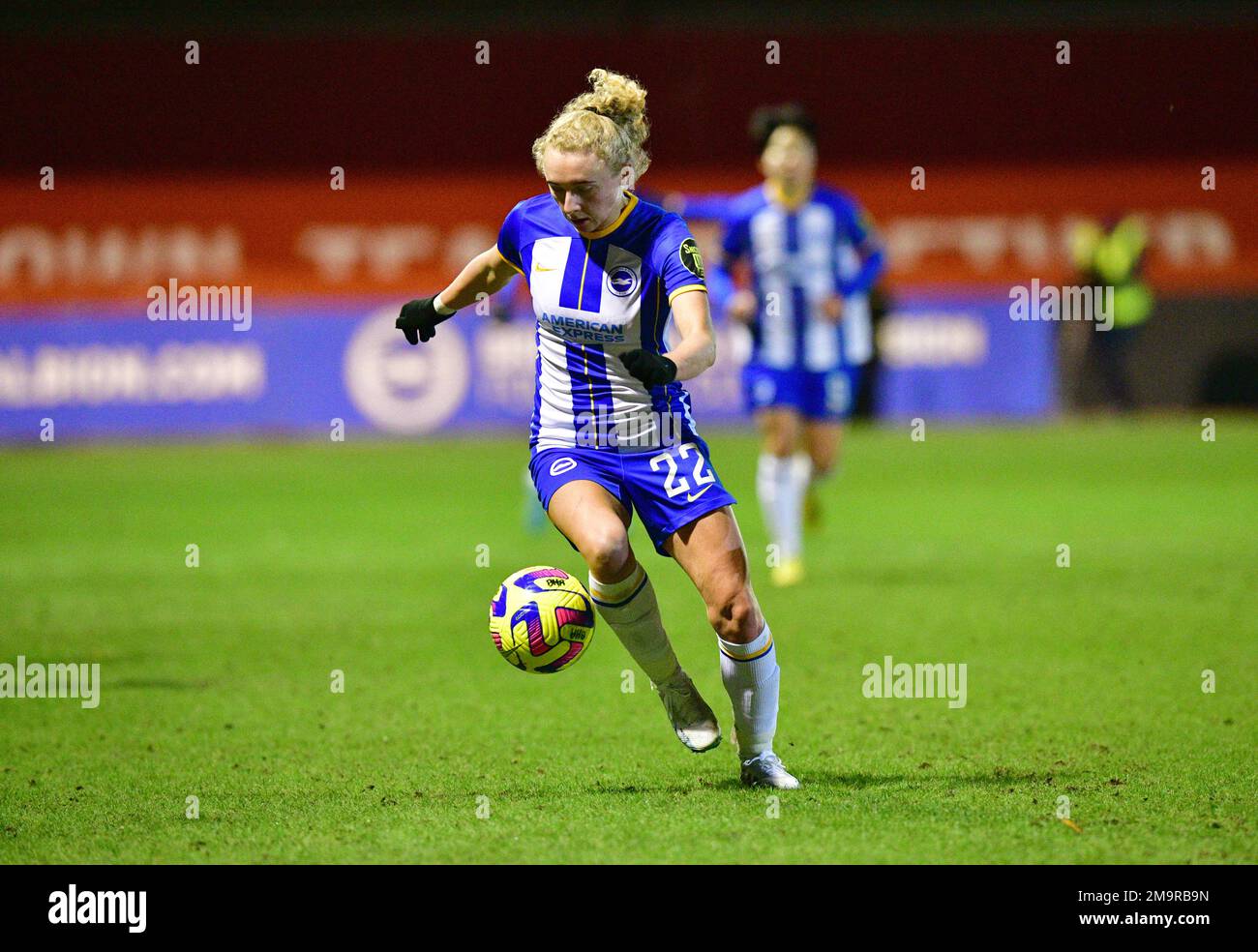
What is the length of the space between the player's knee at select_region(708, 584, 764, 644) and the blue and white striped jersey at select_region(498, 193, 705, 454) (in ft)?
1.92

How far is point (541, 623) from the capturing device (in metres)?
5.83

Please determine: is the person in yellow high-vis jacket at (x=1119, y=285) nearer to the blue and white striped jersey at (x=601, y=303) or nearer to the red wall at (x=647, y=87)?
the red wall at (x=647, y=87)

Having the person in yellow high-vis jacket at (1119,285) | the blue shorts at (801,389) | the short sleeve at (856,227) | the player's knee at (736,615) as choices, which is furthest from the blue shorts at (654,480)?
the person in yellow high-vis jacket at (1119,285)

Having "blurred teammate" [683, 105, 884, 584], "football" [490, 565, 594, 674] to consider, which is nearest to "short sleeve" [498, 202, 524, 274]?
"football" [490, 565, 594, 674]

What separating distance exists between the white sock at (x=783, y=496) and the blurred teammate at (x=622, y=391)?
5.04 meters

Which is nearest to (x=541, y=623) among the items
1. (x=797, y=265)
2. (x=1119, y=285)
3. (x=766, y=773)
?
(x=766, y=773)

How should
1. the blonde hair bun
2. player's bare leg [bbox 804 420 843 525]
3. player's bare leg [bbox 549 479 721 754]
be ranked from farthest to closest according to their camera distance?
1. player's bare leg [bbox 804 420 843 525]
2. player's bare leg [bbox 549 479 721 754]
3. the blonde hair bun

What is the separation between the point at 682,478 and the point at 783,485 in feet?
17.4

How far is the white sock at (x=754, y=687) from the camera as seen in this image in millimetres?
5730

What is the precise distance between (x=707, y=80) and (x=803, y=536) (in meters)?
16.1

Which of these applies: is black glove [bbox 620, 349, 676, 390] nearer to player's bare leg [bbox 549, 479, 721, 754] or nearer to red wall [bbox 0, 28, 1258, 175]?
player's bare leg [bbox 549, 479, 721, 754]

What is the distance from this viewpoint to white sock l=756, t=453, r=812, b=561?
36.1 ft

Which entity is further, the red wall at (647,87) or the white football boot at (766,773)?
the red wall at (647,87)
